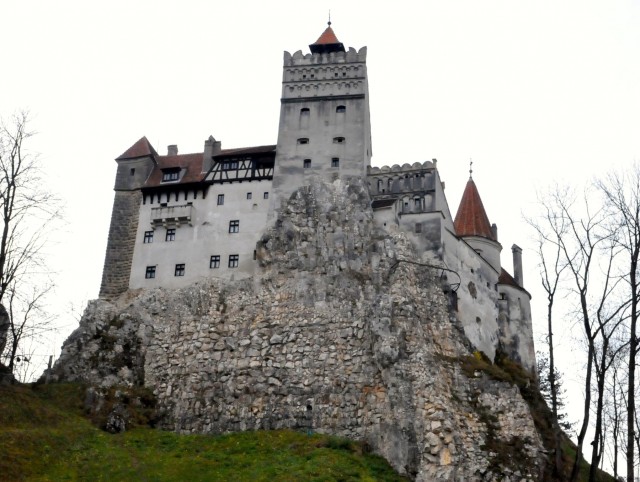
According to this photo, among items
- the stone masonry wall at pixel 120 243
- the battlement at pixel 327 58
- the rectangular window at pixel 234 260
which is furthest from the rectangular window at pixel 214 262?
the battlement at pixel 327 58

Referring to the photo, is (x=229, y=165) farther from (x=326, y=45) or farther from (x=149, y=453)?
(x=149, y=453)

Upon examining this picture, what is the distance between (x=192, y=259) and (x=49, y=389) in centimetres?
1246

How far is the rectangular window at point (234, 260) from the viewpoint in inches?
2166

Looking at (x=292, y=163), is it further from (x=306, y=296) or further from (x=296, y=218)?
(x=306, y=296)

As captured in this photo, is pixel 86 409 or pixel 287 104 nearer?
pixel 86 409

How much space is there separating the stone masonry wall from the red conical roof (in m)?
23.3

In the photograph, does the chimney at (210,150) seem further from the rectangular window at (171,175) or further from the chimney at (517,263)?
the chimney at (517,263)

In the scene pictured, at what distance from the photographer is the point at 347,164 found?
56719mm

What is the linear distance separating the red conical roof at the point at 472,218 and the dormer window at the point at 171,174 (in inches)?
812

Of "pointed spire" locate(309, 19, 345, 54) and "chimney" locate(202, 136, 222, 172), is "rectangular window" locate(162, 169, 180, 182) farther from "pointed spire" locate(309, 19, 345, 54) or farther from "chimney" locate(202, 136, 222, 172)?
"pointed spire" locate(309, 19, 345, 54)

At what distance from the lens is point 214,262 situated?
5541cm

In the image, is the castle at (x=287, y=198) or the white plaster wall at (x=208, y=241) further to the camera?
the white plaster wall at (x=208, y=241)

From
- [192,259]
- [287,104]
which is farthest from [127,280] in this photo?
[287,104]

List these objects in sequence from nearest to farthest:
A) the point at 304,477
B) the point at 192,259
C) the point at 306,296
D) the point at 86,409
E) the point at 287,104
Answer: the point at 304,477, the point at 86,409, the point at 306,296, the point at 192,259, the point at 287,104
